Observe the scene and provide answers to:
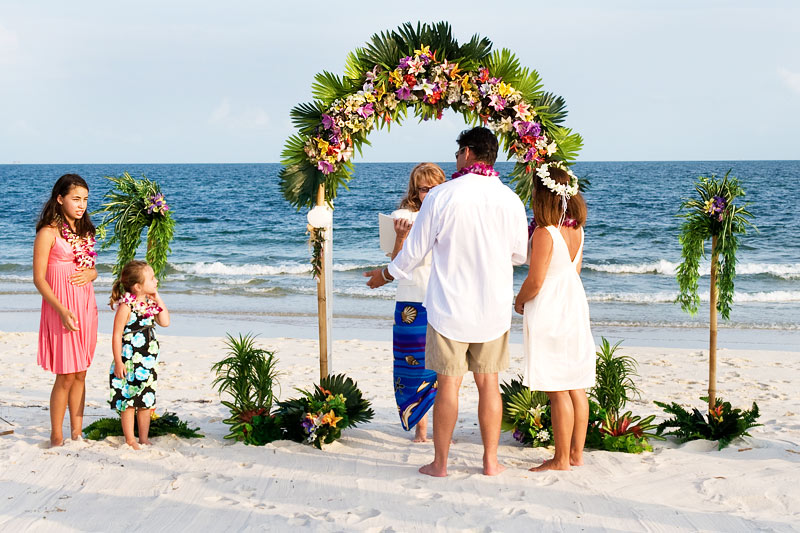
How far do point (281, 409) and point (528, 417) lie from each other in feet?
5.39

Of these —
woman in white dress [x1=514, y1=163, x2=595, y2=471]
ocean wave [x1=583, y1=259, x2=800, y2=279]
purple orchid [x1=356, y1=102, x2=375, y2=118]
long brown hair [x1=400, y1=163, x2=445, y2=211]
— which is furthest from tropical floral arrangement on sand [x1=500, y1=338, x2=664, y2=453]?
ocean wave [x1=583, y1=259, x2=800, y2=279]

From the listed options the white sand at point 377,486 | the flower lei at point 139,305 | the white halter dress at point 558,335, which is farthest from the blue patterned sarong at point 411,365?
the flower lei at point 139,305

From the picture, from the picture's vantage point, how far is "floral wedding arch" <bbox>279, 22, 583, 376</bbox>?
4.95 metres

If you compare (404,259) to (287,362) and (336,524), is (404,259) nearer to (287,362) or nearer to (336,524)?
(336,524)

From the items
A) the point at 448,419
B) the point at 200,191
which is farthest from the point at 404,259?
the point at 200,191

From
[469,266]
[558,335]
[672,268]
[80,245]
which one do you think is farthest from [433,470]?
[672,268]

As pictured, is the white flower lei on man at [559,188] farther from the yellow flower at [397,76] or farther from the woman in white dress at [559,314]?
the yellow flower at [397,76]

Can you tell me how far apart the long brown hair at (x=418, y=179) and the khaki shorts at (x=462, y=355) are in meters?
0.93

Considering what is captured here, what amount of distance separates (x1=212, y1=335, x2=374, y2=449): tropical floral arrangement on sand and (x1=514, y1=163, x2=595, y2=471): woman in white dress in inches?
55.2

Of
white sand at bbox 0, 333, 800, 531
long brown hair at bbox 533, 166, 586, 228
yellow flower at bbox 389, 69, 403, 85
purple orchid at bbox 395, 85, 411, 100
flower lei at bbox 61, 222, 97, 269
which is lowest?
white sand at bbox 0, 333, 800, 531

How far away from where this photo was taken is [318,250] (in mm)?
5191

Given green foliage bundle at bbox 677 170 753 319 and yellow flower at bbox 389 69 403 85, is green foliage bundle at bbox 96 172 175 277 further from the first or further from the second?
green foliage bundle at bbox 677 170 753 319

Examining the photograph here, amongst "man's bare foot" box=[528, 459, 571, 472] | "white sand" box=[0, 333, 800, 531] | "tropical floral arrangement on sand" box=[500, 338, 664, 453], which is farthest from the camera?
"tropical floral arrangement on sand" box=[500, 338, 664, 453]

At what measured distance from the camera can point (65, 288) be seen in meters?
4.81
